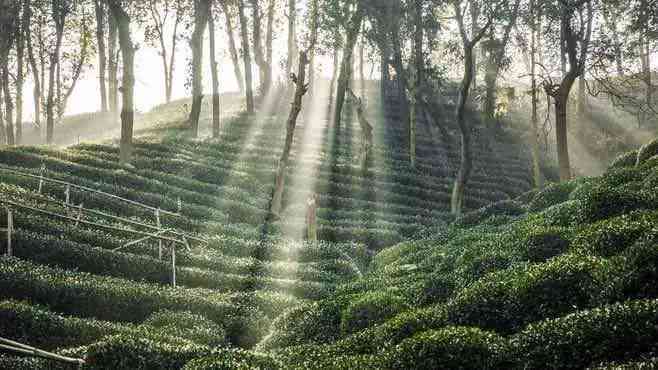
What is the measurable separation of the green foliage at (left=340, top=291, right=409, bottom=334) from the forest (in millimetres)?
54

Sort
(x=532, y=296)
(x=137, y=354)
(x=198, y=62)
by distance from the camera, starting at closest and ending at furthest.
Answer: (x=532, y=296), (x=137, y=354), (x=198, y=62)

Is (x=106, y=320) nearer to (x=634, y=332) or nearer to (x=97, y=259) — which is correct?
(x=97, y=259)

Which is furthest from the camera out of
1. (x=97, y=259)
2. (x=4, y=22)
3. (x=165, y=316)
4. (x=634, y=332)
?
(x=4, y=22)

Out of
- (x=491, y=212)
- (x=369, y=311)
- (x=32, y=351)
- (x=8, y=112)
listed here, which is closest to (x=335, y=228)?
(x=491, y=212)

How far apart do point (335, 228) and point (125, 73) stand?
15023 mm

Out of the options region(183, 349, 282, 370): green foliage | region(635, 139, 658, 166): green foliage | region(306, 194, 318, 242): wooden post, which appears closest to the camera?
region(183, 349, 282, 370): green foliage

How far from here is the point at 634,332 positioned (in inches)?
426

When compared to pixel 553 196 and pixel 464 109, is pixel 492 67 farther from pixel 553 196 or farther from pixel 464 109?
pixel 553 196

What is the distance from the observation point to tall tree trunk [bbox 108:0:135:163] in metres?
40.7

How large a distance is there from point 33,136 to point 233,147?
4246 centimetres

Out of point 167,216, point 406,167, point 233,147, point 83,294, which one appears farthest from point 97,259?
point 406,167

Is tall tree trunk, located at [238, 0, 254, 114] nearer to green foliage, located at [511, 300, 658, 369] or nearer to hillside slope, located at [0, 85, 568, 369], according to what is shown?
hillside slope, located at [0, 85, 568, 369]

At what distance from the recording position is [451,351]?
40.4ft

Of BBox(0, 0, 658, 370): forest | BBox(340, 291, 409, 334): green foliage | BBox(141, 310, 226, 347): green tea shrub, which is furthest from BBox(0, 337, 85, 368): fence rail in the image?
BBox(340, 291, 409, 334): green foliage
